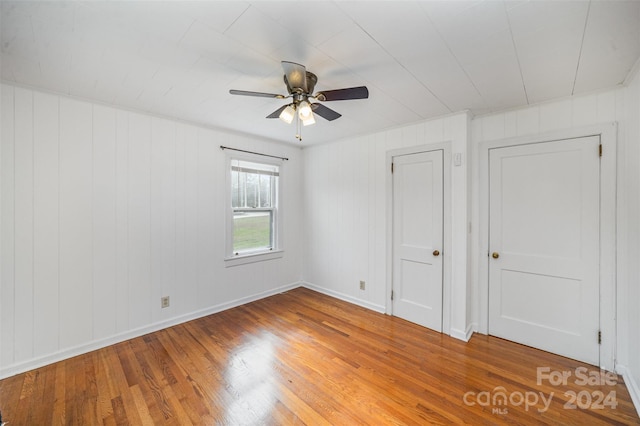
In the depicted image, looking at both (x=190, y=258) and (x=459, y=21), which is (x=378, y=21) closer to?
(x=459, y=21)

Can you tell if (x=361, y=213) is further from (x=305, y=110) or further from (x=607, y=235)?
(x=607, y=235)

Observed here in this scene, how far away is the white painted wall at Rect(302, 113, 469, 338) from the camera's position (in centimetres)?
275

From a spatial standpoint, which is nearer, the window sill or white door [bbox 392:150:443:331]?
white door [bbox 392:150:443:331]

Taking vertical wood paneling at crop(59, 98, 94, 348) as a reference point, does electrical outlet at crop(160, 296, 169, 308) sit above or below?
below

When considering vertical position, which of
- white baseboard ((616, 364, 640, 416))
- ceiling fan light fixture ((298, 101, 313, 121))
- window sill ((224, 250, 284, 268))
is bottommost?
white baseboard ((616, 364, 640, 416))

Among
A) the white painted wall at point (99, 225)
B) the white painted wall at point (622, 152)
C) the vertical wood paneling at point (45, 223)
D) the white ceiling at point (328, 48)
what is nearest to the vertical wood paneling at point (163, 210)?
the white painted wall at point (99, 225)

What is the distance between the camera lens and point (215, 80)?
2.05 m

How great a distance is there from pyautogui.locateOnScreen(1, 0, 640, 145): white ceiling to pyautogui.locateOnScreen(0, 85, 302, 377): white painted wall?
0.37 m

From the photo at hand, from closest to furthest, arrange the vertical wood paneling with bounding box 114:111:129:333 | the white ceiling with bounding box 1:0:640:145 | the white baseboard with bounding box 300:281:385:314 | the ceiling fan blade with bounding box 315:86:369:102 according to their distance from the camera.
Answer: the white ceiling with bounding box 1:0:640:145
the ceiling fan blade with bounding box 315:86:369:102
the vertical wood paneling with bounding box 114:111:129:333
the white baseboard with bounding box 300:281:385:314

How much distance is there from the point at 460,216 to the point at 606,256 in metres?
1.17

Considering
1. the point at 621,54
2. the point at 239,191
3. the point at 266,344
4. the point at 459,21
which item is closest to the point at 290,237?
the point at 239,191

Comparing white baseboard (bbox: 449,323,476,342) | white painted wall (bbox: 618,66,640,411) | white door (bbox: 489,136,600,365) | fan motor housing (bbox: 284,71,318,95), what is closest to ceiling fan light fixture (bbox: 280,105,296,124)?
fan motor housing (bbox: 284,71,318,95)

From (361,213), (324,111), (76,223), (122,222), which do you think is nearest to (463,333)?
(361,213)

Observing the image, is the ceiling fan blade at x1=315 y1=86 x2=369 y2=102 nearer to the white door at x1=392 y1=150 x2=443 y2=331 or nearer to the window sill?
the white door at x1=392 y1=150 x2=443 y2=331
